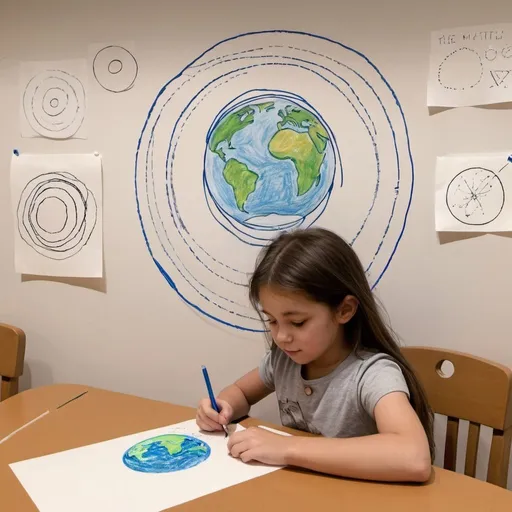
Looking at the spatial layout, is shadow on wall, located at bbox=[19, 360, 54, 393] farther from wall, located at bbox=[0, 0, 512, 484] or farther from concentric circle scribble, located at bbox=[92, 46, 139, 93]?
concentric circle scribble, located at bbox=[92, 46, 139, 93]

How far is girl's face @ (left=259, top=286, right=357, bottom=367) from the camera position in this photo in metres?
1.02

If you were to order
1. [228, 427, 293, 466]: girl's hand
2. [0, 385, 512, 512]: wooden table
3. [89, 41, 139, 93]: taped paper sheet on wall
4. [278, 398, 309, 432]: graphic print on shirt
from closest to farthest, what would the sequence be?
[0, 385, 512, 512]: wooden table → [228, 427, 293, 466]: girl's hand → [278, 398, 309, 432]: graphic print on shirt → [89, 41, 139, 93]: taped paper sheet on wall

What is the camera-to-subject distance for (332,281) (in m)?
1.05

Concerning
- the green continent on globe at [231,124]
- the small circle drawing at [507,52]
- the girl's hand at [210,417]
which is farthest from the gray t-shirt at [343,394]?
the small circle drawing at [507,52]

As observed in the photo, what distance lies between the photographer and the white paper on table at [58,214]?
156 centimetres

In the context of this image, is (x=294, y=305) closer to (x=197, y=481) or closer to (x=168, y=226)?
(x=197, y=481)

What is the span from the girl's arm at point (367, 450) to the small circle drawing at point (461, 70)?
0.70 metres

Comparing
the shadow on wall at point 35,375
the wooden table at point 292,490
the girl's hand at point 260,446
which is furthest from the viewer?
the shadow on wall at point 35,375

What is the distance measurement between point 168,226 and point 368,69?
63 centimetres

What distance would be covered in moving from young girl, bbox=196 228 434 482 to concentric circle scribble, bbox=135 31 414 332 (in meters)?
0.26

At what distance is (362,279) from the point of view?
1.11 meters

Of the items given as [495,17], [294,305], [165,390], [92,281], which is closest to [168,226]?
[92,281]

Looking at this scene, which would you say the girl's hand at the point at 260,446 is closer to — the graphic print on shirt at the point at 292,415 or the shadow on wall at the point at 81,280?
the graphic print on shirt at the point at 292,415

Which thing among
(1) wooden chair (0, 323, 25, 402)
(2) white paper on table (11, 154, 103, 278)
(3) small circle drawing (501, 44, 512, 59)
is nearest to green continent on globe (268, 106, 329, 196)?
(3) small circle drawing (501, 44, 512, 59)
